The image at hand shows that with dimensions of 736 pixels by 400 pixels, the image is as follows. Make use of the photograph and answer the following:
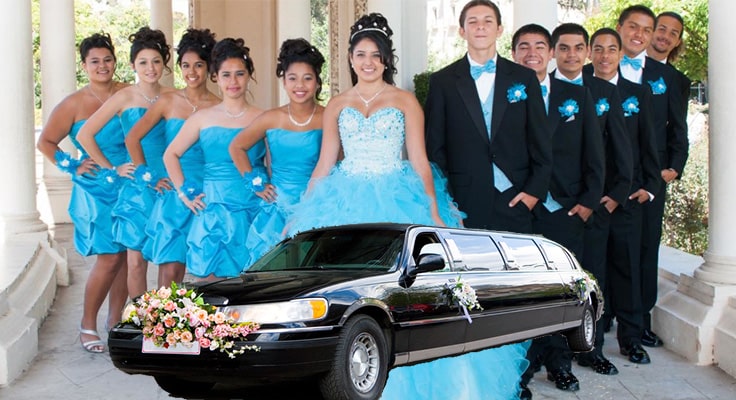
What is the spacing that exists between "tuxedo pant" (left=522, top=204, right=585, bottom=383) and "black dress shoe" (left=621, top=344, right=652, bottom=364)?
1.17 metres

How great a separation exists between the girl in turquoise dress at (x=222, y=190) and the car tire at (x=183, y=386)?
2.61m

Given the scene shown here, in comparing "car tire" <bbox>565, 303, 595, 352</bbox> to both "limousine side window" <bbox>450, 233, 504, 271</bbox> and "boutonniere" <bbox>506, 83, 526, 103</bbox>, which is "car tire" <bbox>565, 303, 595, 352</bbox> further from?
"boutonniere" <bbox>506, 83, 526, 103</bbox>

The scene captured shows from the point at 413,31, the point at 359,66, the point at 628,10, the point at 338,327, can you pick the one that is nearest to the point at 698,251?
the point at 413,31

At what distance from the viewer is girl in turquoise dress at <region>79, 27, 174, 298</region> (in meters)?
8.14

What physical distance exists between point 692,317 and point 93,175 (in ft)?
16.7

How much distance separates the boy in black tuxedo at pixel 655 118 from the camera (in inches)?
343

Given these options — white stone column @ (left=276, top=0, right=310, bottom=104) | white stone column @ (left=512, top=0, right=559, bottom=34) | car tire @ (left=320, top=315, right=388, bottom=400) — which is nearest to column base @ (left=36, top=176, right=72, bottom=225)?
white stone column @ (left=276, top=0, right=310, bottom=104)

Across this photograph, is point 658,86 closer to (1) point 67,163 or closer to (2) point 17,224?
(1) point 67,163

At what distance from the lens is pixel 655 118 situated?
8789mm

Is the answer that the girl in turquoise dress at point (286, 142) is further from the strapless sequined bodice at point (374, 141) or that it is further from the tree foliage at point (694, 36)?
the tree foliage at point (694, 36)

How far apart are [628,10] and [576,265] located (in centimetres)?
283

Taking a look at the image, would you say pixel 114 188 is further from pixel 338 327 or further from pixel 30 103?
pixel 338 327

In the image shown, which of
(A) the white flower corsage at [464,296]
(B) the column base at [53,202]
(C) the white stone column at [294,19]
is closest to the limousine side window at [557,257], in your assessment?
(A) the white flower corsage at [464,296]

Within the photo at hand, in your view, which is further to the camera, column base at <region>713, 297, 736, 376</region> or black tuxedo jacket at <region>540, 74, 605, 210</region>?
column base at <region>713, 297, 736, 376</region>
